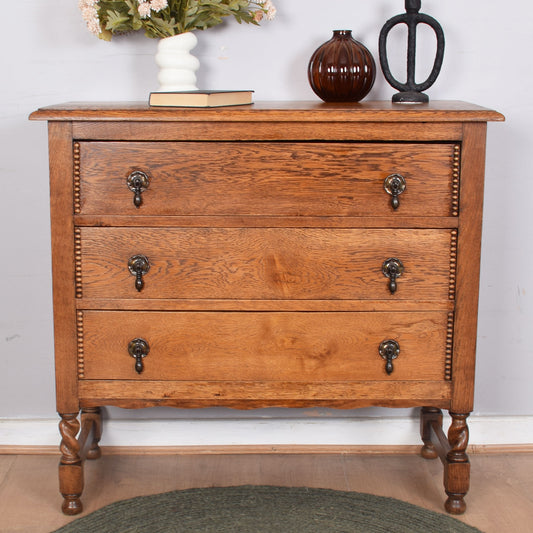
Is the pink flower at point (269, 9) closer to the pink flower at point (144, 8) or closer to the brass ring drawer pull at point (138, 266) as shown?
the pink flower at point (144, 8)

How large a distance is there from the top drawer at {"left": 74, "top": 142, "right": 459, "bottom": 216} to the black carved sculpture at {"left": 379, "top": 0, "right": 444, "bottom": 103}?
0.29m

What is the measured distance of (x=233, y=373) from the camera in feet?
6.38

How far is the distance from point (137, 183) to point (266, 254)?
361 mm

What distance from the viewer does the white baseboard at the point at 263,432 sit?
2.45 m

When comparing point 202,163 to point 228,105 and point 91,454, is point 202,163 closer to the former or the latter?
point 228,105

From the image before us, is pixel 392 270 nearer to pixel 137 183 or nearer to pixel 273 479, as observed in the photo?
pixel 137 183

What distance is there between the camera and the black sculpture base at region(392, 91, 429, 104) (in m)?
2.08

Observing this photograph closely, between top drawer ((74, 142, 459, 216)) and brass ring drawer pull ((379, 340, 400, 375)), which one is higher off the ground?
top drawer ((74, 142, 459, 216))

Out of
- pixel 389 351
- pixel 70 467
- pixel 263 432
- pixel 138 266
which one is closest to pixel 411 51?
pixel 389 351

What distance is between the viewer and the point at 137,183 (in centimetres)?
184

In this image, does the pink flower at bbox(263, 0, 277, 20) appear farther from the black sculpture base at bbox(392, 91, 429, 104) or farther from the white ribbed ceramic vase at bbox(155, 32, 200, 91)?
the black sculpture base at bbox(392, 91, 429, 104)

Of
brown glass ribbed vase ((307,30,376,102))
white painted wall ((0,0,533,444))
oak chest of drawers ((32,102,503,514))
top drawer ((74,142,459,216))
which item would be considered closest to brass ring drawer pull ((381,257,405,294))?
oak chest of drawers ((32,102,503,514))

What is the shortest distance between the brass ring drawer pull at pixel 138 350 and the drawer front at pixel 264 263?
0.39ft

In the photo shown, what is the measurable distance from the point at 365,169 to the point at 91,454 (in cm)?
126
